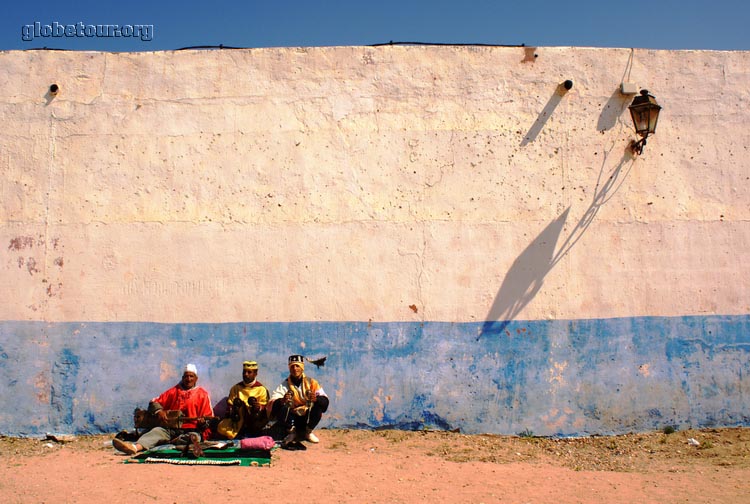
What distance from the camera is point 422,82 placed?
649 cm

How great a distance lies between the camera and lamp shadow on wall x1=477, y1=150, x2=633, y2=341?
624 cm

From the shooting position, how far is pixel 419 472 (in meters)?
5.20

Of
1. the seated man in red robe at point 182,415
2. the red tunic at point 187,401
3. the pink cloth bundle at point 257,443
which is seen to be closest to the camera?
the pink cloth bundle at point 257,443

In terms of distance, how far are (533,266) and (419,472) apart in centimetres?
228

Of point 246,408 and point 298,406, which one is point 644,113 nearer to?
point 298,406

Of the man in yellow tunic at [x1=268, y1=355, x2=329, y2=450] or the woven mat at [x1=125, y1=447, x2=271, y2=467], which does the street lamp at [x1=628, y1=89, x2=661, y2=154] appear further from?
the woven mat at [x1=125, y1=447, x2=271, y2=467]

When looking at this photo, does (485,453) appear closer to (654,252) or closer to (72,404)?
(654,252)

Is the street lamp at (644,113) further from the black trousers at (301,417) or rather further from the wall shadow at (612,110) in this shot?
the black trousers at (301,417)

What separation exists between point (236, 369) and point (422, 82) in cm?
337

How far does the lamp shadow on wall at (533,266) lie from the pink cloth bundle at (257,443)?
2.20 meters

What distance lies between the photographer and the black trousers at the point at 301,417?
5.83m

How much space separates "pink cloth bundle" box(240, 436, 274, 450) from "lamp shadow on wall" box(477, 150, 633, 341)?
2199mm

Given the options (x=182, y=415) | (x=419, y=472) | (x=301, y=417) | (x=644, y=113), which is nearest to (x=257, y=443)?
(x=301, y=417)

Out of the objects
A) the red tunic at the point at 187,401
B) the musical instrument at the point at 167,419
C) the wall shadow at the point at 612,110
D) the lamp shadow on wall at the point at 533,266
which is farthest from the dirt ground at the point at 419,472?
the wall shadow at the point at 612,110
